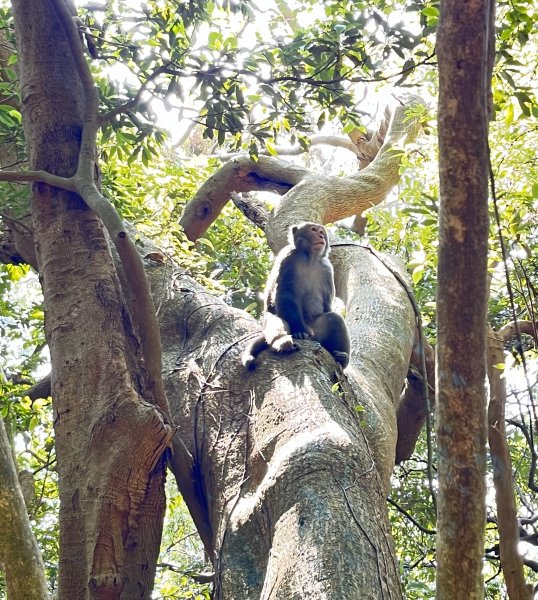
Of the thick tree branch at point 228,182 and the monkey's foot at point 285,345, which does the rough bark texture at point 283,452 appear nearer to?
the monkey's foot at point 285,345

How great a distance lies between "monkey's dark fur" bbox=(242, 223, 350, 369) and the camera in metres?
6.39

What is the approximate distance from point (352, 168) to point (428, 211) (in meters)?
10.2

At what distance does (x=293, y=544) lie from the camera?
2943mm

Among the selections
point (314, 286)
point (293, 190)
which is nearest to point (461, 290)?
point (314, 286)

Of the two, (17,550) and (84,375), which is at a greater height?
(84,375)

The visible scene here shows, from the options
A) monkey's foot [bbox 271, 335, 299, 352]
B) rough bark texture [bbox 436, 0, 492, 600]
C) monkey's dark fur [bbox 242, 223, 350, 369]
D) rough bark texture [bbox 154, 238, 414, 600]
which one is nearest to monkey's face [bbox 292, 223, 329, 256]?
monkey's dark fur [bbox 242, 223, 350, 369]

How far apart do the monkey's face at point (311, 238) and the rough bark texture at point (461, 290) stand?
5.10 m

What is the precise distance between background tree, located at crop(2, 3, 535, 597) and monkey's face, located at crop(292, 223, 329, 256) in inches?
13.5

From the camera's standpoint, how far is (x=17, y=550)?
3525 mm

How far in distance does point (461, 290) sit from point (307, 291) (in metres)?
5.17

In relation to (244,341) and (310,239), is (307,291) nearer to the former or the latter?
(310,239)

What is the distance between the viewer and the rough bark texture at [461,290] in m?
2.02

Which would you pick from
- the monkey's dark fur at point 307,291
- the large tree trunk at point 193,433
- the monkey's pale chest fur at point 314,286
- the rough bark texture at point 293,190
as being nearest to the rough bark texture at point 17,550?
the large tree trunk at point 193,433

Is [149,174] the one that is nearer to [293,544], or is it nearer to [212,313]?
[212,313]
